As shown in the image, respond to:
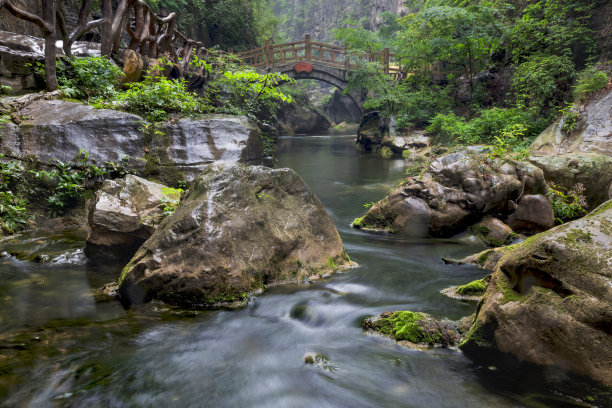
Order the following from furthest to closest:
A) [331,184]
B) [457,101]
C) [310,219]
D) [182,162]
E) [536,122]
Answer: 1. [457,101]
2. [331,184]
3. [536,122]
4. [182,162]
5. [310,219]

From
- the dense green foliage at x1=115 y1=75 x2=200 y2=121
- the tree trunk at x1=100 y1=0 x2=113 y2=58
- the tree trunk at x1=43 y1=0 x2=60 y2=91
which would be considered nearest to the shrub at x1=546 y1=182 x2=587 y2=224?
the dense green foliage at x1=115 y1=75 x2=200 y2=121

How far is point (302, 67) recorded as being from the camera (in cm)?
2442

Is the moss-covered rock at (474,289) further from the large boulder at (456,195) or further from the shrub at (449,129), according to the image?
the shrub at (449,129)

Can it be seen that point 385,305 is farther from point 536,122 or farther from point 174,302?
point 536,122

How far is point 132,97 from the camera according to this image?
646 centimetres

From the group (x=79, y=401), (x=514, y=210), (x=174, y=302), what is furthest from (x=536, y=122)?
(x=79, y=401)

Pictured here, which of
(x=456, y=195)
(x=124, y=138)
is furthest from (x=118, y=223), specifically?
(x=456, y=195)

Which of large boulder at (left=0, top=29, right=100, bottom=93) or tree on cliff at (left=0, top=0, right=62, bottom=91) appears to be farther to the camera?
large boulder at (left=0, top=29, right=100, bottom=93)

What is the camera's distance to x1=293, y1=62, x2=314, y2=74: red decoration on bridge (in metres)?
24.3

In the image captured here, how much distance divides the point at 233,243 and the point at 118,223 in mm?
1622

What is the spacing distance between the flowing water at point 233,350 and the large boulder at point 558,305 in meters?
0.22

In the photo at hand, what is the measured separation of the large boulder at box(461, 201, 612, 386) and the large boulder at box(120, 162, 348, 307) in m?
2.03

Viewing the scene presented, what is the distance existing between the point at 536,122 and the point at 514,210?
237 inches

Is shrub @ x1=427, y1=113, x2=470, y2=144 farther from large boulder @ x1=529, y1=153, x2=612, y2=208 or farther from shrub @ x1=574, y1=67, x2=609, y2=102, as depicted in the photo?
large boulder @ x1=529, y1=153, x2=612, y2=208
